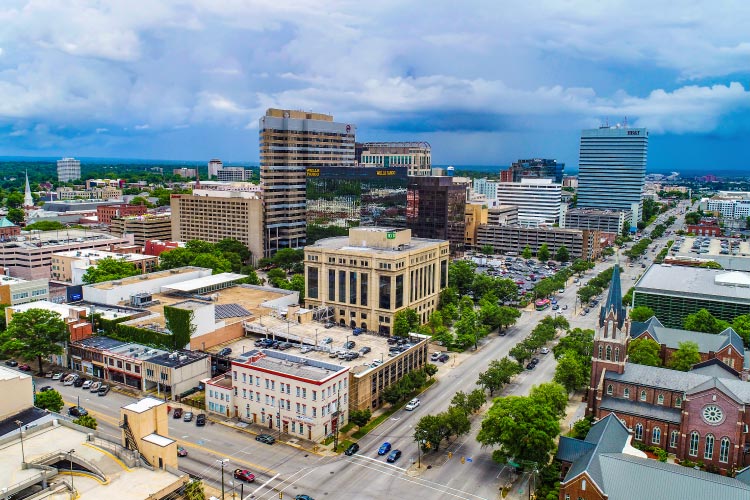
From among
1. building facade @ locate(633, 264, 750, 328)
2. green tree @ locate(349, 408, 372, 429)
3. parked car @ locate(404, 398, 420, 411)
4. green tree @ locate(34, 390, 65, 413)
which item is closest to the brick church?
parked car @ locate(404, 398, 420, 411)

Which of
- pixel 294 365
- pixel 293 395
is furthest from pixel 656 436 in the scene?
pixel 294 365

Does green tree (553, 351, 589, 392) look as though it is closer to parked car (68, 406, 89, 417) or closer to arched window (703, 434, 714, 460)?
arched window (703, 434, 714, 460)

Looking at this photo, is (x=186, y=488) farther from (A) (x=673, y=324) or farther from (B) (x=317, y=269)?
(A) (x=673, y=324)

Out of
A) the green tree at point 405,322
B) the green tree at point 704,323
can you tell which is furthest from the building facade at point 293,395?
the green tree at point 704,323

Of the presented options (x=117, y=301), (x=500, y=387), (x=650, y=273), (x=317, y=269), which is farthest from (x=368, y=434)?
(x=650, y=273)

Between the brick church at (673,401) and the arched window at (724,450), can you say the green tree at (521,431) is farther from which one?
the arched window at (724,450)

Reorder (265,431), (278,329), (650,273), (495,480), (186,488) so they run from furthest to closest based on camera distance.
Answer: (650,273) → (278,329) → (265,431) → (495,480) → (186,488)

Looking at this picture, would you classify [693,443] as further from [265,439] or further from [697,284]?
[697,284]
